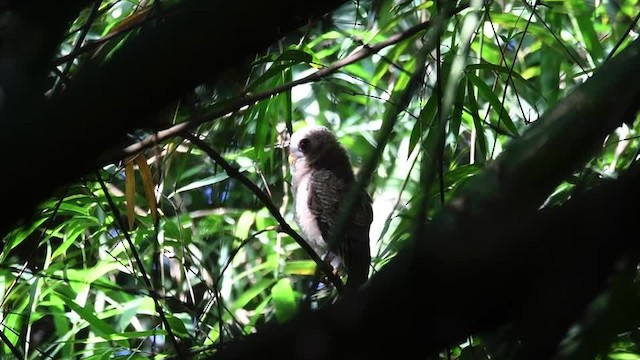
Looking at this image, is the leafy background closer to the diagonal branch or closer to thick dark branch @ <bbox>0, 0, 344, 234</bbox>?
the diagonal branch

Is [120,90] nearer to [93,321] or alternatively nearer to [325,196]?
[93,321]

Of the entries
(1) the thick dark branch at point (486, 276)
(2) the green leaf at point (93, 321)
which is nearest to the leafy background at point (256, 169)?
(2) the green leaf at point (93, 321)

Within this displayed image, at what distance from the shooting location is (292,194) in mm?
3354

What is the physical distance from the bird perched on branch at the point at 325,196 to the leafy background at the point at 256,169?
0.20 ft

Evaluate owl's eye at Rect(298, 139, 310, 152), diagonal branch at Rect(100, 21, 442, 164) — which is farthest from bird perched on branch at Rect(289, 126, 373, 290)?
diagonal branch at Rect(100, 21, 442, 164)

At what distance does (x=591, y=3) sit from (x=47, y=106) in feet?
6.92

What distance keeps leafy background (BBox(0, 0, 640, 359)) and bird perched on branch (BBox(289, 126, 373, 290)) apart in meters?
0.06

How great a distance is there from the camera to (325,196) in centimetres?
319

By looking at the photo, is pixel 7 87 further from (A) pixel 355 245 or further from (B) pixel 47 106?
(A) pixel 355 245

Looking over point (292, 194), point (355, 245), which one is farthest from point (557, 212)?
point (292, 194)

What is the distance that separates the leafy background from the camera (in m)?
1.52

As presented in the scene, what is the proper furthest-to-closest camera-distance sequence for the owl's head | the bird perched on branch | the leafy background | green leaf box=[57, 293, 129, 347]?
the owl's head < the bird perched on branch < green leaf box=[57, 293, 129, 347] < the leafy background

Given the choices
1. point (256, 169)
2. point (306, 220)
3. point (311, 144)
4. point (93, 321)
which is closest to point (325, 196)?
point (306, 220)

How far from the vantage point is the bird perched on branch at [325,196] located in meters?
2.79
